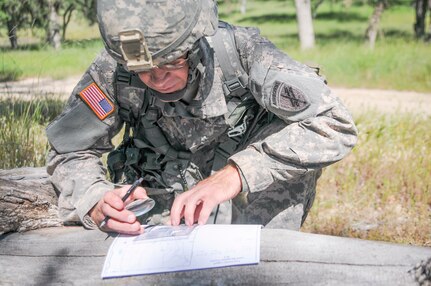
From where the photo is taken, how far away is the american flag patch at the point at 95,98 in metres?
2.22

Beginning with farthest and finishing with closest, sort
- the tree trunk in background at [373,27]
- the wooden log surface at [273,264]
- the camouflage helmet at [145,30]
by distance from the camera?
the tree trunk in background at [373,27]
the camouflage helmet at [145,30]
the wooden log surface at [273,264]

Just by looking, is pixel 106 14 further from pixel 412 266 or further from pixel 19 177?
pixel 412 266

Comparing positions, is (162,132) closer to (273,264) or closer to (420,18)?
(273,264)

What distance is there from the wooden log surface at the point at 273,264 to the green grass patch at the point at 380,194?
163 cm

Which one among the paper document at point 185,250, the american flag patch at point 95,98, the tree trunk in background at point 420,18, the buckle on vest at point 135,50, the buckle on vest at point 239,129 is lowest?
the tree trunk in background at point 420,18

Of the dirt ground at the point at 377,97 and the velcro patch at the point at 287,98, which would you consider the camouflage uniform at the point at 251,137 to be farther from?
the dirt ground at the point at 377,97

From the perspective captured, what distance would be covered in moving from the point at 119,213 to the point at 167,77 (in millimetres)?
463

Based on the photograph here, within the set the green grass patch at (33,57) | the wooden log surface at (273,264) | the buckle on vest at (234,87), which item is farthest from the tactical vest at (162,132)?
the green grass patch at (33,57)

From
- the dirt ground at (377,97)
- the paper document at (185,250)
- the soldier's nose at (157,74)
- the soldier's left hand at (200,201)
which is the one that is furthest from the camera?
the dirt ground at (377,97)

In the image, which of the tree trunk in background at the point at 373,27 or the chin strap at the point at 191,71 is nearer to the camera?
the chin strap at the point at 191,71

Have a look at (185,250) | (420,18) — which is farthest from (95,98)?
(420,18)

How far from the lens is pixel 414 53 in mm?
11828

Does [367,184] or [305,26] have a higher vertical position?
[367,184]

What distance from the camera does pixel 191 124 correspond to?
2344 mm
